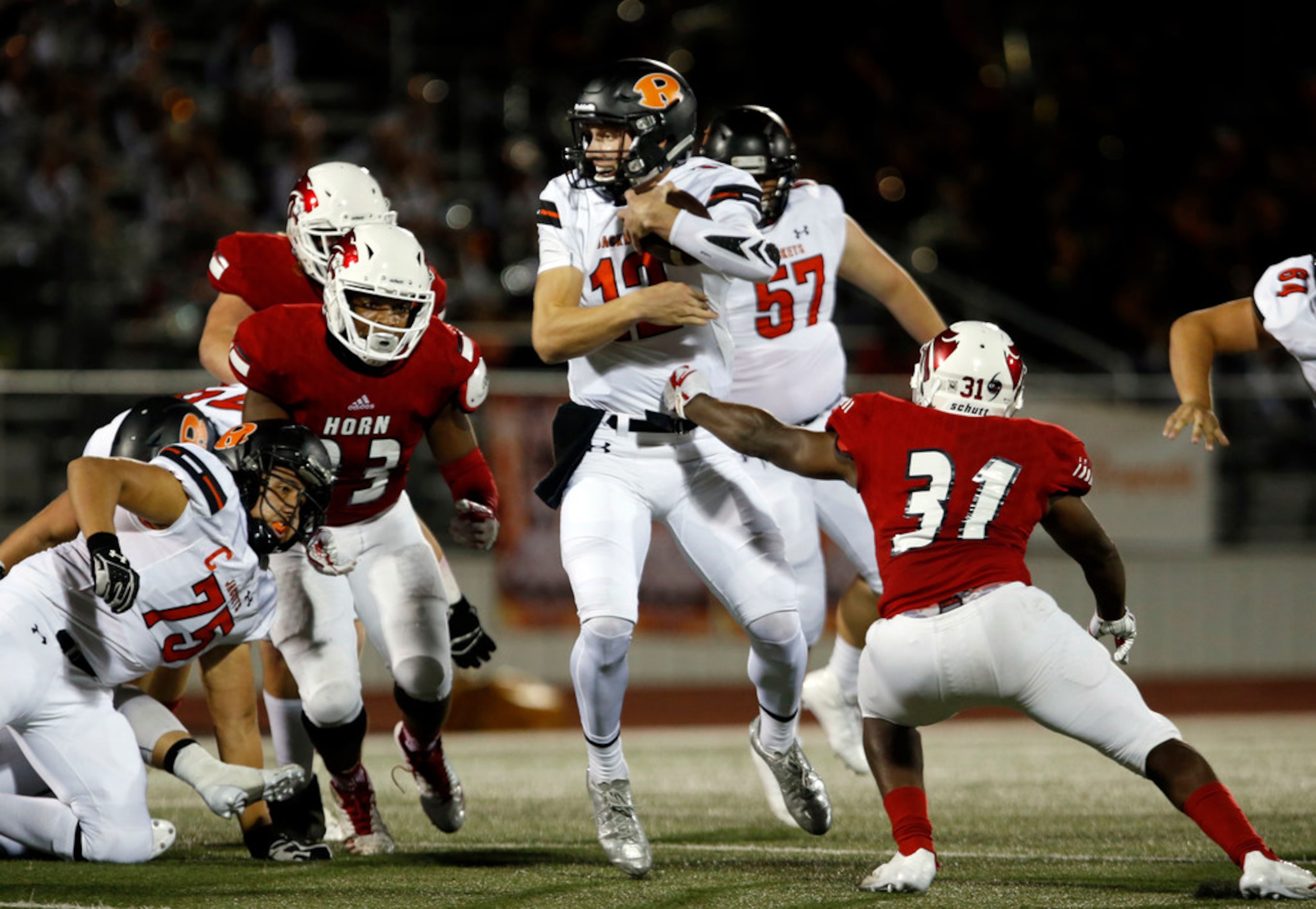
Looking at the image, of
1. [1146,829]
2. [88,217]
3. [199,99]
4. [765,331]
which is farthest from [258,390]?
[199,99]

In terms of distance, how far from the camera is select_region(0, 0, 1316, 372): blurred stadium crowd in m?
11.8

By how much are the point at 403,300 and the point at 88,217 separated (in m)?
7.57

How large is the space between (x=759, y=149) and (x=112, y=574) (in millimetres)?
2739

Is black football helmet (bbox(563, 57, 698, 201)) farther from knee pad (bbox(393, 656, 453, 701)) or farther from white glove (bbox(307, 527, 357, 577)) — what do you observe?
knee pad (bbox(393, 656, 453, 701))

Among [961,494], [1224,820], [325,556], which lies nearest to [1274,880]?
[1224,820]

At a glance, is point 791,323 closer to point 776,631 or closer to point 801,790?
point 776,631

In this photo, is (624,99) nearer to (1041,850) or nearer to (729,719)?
(1041,850)

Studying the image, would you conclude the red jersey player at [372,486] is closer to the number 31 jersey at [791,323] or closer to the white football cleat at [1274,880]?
the number 31 jersey at [791,323]

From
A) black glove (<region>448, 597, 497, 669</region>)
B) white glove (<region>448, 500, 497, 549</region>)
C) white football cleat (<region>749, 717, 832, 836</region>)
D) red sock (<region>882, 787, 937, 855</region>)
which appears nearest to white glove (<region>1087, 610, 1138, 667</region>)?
red sock (<region>882, 787, 937, 855</region>)

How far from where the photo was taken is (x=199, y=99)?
42.5 feet

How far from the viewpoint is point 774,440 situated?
441cm

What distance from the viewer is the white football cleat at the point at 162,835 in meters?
4.88

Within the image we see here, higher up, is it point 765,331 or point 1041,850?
point 765,331

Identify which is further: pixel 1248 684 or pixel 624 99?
pixel 1248 684
